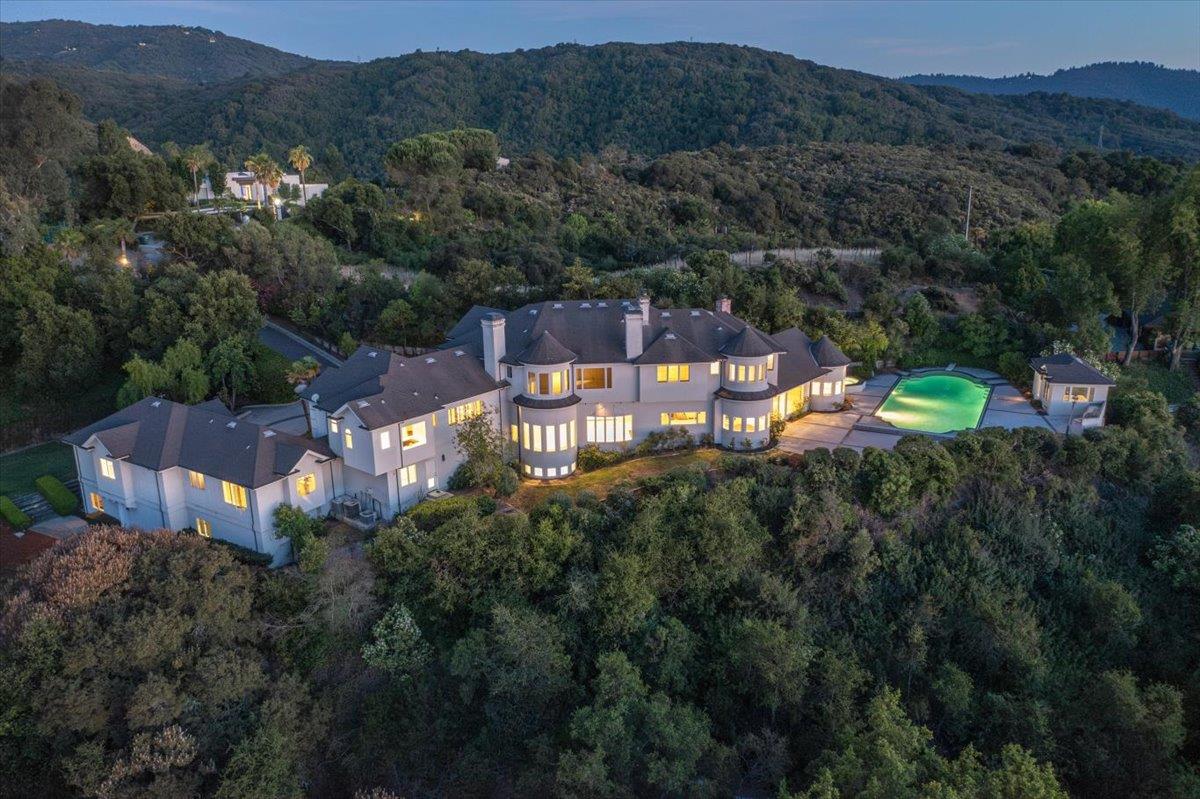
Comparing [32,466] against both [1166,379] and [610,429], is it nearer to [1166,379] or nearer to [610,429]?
[610,429]

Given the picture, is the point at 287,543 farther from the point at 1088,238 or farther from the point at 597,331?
the point at 1088,238

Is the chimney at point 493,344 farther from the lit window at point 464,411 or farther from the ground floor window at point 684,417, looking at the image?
the ground floor window at point 684,417

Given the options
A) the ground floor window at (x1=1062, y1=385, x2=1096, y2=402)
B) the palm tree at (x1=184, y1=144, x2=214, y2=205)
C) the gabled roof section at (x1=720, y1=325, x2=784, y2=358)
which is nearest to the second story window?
the gabled roof section at (x1=720, y1=325, x2=784, y2=358)

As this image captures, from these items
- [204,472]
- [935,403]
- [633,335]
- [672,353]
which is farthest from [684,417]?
[204,472]

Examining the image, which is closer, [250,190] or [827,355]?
[827,355]

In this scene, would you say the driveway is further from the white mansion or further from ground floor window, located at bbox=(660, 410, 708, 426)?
ground floor window, located at bbox=(660, 410, 708, 426)

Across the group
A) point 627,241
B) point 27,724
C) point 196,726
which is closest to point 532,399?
point 196,726
